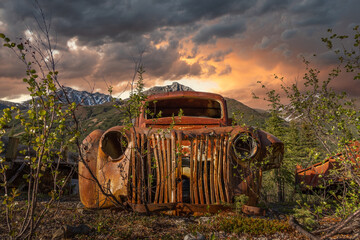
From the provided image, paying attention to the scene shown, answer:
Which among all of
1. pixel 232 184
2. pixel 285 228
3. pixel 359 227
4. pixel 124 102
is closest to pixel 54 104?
pixel 124 102

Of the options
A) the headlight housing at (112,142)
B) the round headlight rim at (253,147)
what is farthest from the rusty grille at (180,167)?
the headlight housing at (112,142)

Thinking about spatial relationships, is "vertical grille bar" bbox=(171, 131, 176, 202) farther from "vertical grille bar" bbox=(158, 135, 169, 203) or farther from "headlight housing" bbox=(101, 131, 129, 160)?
"headlight housing" bbox=(101, 131, 129, 160)

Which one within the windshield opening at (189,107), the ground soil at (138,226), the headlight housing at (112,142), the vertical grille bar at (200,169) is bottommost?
the ground soil at (138,226)

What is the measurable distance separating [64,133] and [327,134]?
150 inches

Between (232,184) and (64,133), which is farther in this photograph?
(232,184)

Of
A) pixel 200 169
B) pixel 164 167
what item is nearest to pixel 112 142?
pixel 164 167

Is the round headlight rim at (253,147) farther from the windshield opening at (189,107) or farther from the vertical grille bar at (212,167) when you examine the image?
the windshield opening at (189,107)

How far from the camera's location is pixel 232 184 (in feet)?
13.4

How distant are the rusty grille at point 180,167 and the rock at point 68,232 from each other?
83 cm

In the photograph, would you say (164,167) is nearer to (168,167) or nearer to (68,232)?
(168,167)

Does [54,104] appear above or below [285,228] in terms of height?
above

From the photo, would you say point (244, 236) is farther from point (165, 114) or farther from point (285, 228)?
point (165, 114)

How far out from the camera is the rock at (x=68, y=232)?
3.25 meters

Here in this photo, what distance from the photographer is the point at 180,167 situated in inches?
157
